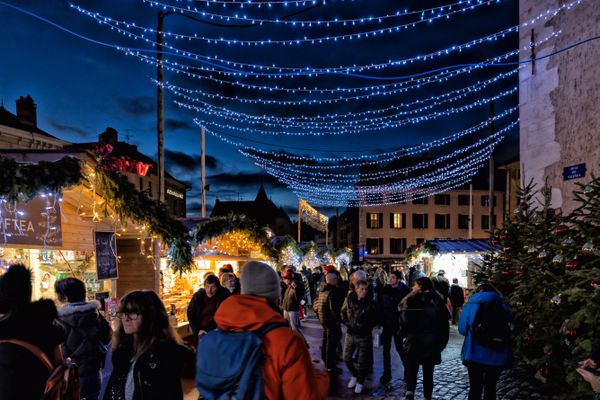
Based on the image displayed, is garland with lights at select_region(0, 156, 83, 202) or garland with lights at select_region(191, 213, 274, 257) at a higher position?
garland with lights at select_region(0, 156, 83, 202)

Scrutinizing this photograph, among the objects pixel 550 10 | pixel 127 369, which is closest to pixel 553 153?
pixel 550 10

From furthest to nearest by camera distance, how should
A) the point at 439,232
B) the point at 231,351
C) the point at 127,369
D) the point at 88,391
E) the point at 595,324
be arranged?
the point at 439,232
the point at 595,324
the point at 88,391
the point at 127,369
the point at 231,351

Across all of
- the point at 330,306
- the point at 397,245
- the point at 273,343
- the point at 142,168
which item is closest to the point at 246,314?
the point at 273,343

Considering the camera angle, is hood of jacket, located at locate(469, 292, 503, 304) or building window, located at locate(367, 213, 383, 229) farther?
building window, located at locate(367, 213, 383, 229)

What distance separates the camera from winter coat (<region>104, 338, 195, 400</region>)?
9.44 feet

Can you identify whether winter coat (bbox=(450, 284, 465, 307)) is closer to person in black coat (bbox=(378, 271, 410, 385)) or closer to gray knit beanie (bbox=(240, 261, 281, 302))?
person in black coat (bbox=(378, 271, 410, 385))

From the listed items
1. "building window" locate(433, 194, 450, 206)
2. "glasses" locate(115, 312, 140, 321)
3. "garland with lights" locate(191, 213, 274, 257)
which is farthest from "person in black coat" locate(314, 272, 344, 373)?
"building window" locate(433, 194, 450, 206)

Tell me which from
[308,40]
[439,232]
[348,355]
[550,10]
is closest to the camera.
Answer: [348,355]

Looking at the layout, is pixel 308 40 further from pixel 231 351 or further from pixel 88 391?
pixel 231 351

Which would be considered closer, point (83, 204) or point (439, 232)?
point (83, 204)

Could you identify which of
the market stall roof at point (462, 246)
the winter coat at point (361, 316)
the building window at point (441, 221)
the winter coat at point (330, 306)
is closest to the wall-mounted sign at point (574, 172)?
the winter coat at point (330, 306)

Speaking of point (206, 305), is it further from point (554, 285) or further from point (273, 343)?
point (554, 285)

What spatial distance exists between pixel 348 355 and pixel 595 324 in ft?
11.2

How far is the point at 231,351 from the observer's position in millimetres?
2350
